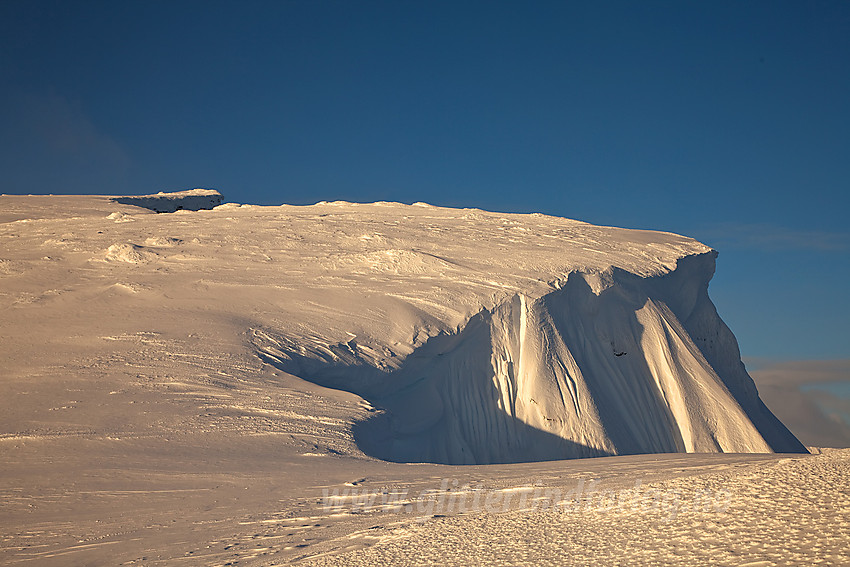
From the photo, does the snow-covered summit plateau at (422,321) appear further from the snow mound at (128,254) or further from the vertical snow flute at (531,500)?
the vertical snow flute at (531,500)

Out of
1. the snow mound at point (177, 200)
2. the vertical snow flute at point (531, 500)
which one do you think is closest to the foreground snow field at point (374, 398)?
the vertical snow flute at point (531, 500)

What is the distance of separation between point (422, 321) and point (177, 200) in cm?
2191

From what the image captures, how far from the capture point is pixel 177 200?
30.7 m

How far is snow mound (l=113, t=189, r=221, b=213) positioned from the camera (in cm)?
2856

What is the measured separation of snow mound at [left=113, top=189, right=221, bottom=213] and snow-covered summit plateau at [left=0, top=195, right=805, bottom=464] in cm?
1070

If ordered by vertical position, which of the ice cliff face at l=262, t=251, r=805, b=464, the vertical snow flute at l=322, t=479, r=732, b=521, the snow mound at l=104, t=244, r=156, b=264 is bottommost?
the vertical snow flute at l=322, t=479, r=732, b=521

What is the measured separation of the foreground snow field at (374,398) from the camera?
5.15 m

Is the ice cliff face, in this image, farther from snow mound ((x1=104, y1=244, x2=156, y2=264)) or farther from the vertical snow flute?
snow mound ((x1=104, y1=244, x2=156, y2=264))

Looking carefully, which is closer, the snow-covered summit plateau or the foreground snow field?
the foreground snow field

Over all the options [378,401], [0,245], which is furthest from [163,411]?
[0,245]

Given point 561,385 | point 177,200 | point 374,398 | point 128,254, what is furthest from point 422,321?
point 177,200

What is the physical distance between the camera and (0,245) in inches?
605

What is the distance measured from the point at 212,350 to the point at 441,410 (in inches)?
177

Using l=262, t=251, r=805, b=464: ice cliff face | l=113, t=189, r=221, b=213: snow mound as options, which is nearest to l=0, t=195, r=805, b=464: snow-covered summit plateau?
l=262, t=251, r=805, b=464: ice cliff face
